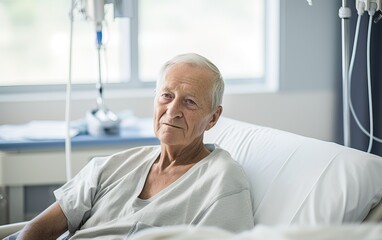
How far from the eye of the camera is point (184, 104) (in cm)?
191

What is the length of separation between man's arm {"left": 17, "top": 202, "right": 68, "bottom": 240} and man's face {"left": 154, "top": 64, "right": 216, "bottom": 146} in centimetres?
37

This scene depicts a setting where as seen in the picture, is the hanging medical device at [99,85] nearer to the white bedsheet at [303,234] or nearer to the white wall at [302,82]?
the white wall at [302,82]

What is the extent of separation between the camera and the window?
3.70 metres

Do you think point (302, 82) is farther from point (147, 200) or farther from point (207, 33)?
point (147, 200)

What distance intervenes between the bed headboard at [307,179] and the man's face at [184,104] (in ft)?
0.65

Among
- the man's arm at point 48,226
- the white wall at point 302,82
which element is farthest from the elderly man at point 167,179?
the white wall at point 302,82

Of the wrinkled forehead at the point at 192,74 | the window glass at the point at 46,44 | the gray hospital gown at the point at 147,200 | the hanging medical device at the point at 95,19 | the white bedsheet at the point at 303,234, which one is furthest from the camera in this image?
the window glass at the point at 46,44

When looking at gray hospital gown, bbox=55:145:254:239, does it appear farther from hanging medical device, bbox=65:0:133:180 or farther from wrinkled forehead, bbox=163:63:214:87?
hanging medical device, bbox=65:0:133:180

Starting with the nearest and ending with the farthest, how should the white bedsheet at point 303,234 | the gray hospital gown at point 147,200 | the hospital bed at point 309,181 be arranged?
the white bedsheet at point 303,234 < the hospital bed at point 309,181 < the gray hospital gown at point 147,200

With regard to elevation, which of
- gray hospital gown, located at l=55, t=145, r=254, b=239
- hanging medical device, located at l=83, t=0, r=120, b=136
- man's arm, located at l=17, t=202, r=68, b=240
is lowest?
man's arm, located at l=17, t=202, r=68, b=240

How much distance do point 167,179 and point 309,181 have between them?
42 cm

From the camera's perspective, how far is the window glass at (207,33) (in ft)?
12.7

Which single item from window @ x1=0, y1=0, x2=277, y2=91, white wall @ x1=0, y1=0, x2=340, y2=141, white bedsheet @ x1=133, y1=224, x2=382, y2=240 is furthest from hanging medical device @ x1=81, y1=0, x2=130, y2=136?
white bedsheet @ x1=133, y1=224, x2=382, y2=240

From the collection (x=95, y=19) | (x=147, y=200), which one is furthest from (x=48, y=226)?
(x=95, y=19)
